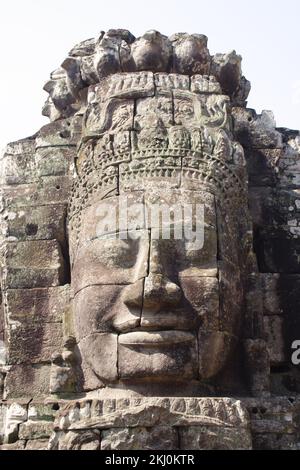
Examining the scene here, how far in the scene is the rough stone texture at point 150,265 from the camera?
20.2 ft

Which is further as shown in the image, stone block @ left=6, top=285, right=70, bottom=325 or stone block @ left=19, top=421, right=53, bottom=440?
stone block @ left=6, top=285, right=70, bottom=325

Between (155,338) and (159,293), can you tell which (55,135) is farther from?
(155,338)

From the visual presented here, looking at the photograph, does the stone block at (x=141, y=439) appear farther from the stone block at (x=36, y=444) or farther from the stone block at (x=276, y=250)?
the stone block at (x=276, y=250)

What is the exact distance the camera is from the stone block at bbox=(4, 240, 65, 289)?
7406 millimetres

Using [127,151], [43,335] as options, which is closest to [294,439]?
[43,335]

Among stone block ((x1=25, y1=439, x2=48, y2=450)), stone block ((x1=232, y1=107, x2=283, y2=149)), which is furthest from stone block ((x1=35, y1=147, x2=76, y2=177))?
stone block ((x1=25, y1=439, x2=48, y2=450))

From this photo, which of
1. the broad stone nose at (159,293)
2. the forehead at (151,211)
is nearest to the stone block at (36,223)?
the forehead at (151,211)

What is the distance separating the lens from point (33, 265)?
7.52 meters

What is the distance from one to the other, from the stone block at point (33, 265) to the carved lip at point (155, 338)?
144cm

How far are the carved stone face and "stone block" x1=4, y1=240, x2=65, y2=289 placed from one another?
431 millimetres

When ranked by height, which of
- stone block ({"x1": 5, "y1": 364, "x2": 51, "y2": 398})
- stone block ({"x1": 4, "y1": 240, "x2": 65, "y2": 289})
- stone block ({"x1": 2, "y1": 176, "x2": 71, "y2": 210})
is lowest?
stone block ({"x1": 5, "y1": 364, "x2": 51, "y2": 398})

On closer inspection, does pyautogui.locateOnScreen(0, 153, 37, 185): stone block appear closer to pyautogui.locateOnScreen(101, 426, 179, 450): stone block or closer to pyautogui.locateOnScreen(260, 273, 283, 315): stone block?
pyautogui.locateOnScreen(260, 273, 283, 315): stone block

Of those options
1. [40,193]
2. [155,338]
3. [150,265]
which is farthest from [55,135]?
[155,338]

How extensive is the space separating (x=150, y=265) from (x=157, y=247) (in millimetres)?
195
